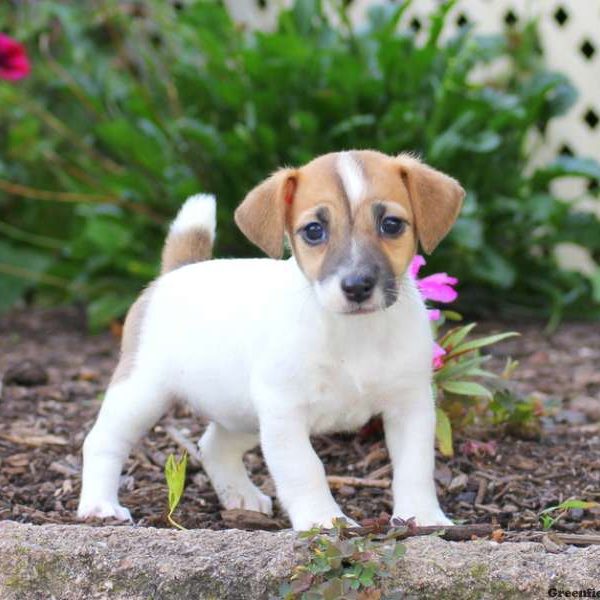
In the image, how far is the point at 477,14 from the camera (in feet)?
25.3

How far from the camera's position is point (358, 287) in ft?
9.75

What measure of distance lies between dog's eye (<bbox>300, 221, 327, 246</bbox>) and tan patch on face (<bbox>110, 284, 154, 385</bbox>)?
735mm

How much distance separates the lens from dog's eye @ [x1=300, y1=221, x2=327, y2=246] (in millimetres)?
3158

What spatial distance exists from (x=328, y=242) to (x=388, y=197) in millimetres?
196

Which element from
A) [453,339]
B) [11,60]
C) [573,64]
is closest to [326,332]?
[453,339]

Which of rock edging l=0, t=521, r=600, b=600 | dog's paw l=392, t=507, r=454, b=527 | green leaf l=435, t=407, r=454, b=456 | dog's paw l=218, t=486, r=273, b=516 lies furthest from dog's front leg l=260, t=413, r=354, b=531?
green leaf l=435, t=407, r=454, b=456

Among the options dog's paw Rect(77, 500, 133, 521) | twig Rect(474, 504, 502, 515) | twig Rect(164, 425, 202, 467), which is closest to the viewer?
dog's paw Rect(77, 500, 133, 521)

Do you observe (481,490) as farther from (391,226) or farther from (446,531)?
(391,226)

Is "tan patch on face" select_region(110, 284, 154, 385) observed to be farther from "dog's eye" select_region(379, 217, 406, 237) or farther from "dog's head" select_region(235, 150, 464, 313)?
"dog's eye" select_region(379, 217, 406, 237)

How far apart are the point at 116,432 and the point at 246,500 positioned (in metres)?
0.45

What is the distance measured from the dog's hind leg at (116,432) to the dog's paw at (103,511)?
15mm

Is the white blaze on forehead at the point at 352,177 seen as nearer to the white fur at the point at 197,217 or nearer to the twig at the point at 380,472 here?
the white fur at the point at 197,217

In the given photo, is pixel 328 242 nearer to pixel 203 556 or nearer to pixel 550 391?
pixel 203 556

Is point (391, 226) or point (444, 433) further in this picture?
point (444, 433)
